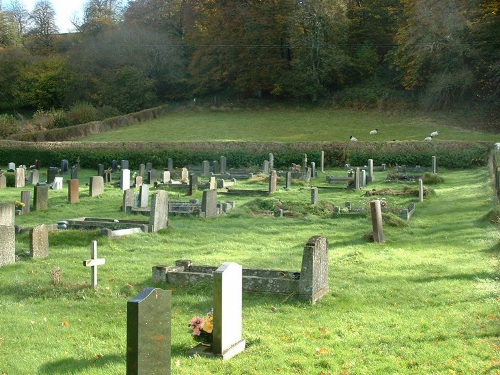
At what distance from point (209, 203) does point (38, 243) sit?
789 centimetres

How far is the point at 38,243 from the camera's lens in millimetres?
14938

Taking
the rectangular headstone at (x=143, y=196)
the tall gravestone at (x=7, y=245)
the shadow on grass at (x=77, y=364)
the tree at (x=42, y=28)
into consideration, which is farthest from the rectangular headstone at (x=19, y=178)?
the tree at (x=42, y=28)

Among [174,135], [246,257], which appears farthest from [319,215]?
[174,135]

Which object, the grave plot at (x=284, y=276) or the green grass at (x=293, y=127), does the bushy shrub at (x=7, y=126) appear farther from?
the grave plot at (x=284, y=276)

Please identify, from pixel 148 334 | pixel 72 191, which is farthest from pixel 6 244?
pixel 72 191

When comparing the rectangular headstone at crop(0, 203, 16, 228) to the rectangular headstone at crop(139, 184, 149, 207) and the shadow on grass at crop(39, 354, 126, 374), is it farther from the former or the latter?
the shadow on grass at crop(39, 354, 126, 374)

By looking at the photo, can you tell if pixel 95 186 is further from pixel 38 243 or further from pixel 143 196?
pixel 38 243

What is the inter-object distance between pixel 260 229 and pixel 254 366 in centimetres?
1136

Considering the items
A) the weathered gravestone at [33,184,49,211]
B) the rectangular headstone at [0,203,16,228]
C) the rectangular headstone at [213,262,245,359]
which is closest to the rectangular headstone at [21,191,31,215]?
the weathered gravestone at [33,184,49,211]

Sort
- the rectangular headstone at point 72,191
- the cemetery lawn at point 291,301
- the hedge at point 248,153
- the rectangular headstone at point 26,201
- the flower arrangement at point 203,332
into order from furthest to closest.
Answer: the hedge at point 248,153 < the rectangular headstone at point 72,191 < the rectangular headstone at point 26,201 < the flower arrangement at point 203,332 < the cemetery lawn at point 291,301

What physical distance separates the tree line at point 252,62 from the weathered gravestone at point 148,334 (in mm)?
56152

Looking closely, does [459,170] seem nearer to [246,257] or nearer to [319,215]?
[319,215]

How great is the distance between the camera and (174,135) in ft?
189

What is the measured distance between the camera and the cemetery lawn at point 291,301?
334 inches
